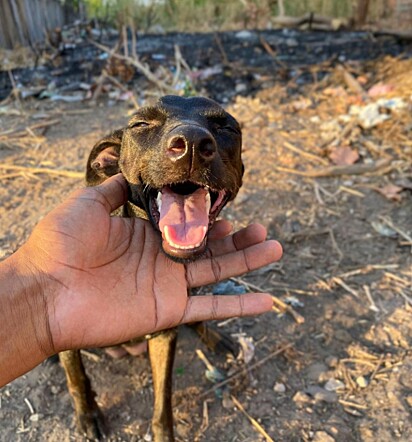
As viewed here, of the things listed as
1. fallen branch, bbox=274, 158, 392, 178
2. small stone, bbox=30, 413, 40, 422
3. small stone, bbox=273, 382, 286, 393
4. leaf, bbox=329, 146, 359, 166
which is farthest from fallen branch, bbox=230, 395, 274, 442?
leaf, bbox=329, 146, 359, 166

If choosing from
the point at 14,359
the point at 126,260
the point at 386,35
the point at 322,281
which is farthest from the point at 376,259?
the point at 386,35

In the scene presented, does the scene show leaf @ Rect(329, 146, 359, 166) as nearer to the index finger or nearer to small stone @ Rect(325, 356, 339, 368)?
small stone @ Rect(325, 356, 339, 368)

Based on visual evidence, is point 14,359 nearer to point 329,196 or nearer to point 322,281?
point 322,281

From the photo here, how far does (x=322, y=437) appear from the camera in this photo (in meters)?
2.72

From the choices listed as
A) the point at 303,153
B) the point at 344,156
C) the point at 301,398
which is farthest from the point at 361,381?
the point at 303,153

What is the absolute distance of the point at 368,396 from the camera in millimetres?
2969

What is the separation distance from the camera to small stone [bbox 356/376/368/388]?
3045 millimetres

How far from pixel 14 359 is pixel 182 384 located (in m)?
1.42

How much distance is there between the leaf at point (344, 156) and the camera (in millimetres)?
5727

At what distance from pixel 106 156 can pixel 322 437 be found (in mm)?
2109

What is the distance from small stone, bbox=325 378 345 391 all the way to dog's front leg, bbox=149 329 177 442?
41.8 inches

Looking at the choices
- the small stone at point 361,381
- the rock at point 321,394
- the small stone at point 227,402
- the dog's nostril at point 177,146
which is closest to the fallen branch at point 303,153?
the small stone at point 361,381

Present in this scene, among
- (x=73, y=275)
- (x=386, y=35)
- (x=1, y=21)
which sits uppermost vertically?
(x=73, y=275)

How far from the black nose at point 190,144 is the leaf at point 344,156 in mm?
4060
